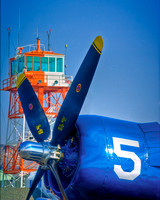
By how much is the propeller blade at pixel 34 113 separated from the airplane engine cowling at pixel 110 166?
1.23m

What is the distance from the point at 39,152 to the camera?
337 inches

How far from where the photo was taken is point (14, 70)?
37750 mm

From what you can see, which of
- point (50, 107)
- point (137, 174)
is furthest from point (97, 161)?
point (50, 107)

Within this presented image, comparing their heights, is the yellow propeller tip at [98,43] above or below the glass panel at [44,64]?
below

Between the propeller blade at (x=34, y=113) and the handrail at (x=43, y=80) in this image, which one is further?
the handrail at (x=43, y=80)

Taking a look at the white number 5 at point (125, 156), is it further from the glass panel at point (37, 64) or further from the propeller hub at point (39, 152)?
the glass panel at point (37, 64)

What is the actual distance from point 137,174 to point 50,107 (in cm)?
2844

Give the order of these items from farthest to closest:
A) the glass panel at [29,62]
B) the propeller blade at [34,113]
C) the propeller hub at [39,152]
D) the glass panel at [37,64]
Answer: the glass panel at [37,64] → the glass panel at [29,62] → the propeller blade at [34,113] → the propeller hub at [39,152]

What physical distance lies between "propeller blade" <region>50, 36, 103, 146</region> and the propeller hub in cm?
25

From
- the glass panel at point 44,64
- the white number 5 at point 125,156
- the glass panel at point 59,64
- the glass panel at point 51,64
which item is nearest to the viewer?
the white number 5 at point 125,156

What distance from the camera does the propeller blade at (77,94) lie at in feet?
27.8

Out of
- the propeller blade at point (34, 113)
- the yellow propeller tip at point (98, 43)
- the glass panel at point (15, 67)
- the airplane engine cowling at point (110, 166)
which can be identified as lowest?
the airplane engine cowling at point (110, 166)

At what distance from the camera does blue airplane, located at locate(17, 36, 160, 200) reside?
8.21 meters

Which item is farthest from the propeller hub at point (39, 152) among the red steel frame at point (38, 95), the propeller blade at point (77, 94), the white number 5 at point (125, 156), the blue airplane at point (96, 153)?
the red steel frame at point (38, 95)
